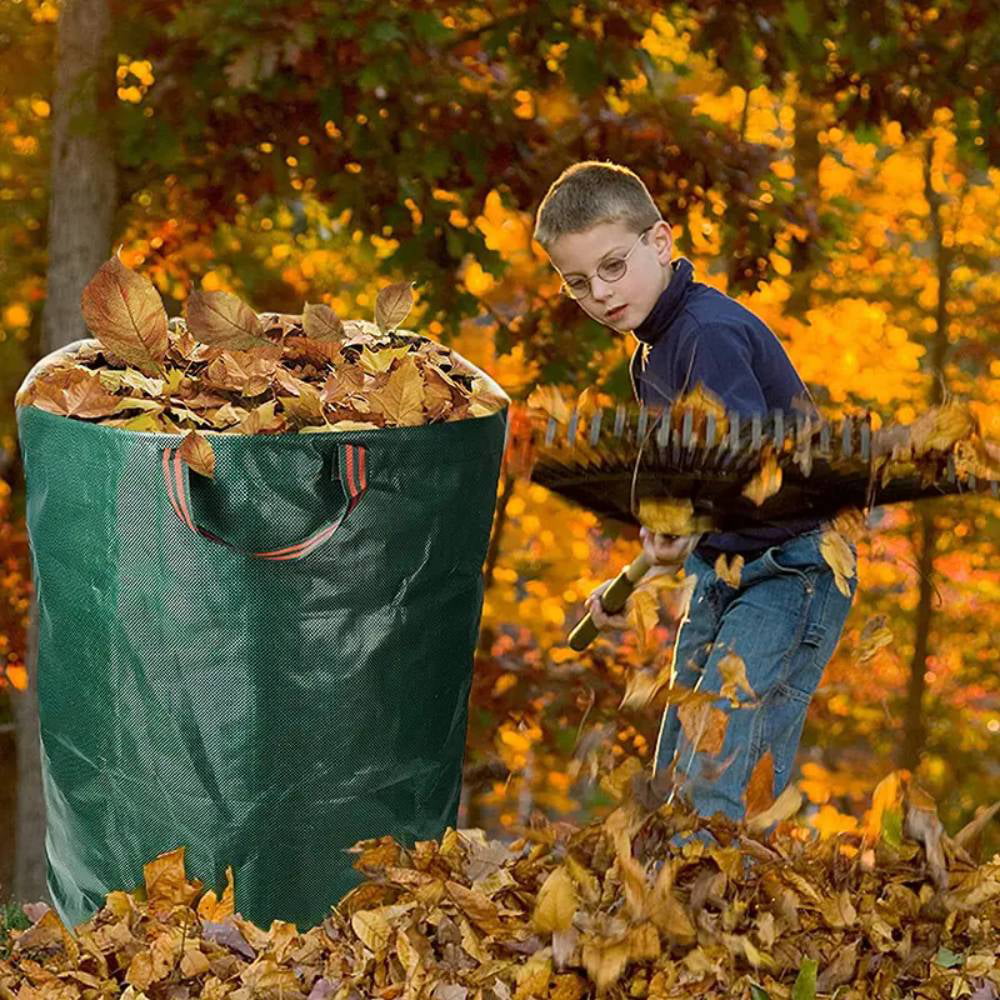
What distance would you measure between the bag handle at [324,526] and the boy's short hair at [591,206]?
635mm

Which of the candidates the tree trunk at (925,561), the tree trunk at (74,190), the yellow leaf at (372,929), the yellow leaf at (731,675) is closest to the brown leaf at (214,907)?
the yellow leaf at (372,929)

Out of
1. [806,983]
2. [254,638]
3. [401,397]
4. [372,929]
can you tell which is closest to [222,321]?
[401,397]

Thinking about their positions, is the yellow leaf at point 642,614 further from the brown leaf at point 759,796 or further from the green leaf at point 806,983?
the green leaf at point 806,983

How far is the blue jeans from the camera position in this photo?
300cm

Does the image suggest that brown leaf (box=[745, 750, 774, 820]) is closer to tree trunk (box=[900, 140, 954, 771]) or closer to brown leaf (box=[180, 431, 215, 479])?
brown leaf (box=[180, 431, 215, 479])

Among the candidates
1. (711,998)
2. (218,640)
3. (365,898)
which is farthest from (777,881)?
(218,640)

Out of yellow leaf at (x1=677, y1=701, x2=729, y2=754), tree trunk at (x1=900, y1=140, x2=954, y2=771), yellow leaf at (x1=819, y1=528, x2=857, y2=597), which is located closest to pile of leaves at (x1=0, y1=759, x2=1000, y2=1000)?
yellow leaf at (x1=677, y1=701, x2=729, y2=754)

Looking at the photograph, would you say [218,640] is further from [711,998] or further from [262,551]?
[711,998]

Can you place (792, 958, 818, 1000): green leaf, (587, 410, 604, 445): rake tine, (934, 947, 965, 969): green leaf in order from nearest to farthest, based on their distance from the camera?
1. (792, 958, 818, 1000): green leaf
2. (934, 947, 965, 969): green leaf
3. (587, 410, 604, 445): rake tine

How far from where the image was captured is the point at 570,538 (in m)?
6.78

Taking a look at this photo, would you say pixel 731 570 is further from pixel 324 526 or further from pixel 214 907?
pixel 214 907

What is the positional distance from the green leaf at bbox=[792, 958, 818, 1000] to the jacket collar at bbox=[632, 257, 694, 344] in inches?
50.9

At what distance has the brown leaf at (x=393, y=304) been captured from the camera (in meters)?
3.09

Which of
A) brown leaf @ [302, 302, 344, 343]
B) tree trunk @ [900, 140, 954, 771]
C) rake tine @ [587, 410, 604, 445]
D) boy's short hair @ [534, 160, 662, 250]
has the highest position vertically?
boy's short hair @ [534, 160, 662, 250]
